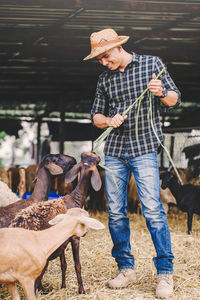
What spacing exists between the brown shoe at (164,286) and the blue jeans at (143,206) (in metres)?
0.05

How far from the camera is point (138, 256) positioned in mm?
4965

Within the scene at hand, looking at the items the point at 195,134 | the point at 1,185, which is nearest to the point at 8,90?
the point at 195,134

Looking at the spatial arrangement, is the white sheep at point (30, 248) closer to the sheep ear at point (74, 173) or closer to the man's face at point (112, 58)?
the sheep ear at point (74, 173)

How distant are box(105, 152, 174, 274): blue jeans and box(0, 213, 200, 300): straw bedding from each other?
0.26 m

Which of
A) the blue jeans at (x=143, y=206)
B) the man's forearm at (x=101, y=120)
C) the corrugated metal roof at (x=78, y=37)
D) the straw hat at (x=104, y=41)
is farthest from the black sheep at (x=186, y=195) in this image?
the straw hat at (x=104, y=41)

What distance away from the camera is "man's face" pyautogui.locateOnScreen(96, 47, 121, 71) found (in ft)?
12.3

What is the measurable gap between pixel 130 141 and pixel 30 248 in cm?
141

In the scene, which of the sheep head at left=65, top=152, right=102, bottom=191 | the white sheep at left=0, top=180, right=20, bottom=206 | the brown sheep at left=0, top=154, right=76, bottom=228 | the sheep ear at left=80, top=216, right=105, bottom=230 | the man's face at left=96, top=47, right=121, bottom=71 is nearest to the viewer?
the sheep ear at left=80, top=216, right=105, bottom=230

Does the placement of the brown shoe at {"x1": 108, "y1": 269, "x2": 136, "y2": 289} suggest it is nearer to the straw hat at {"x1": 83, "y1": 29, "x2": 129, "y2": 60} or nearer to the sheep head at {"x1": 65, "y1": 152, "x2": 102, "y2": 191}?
the sheep head at {"x1": 65, "y1": 152, "x2": 102, "y2": 191}

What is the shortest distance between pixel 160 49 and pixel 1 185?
A: 4255mm

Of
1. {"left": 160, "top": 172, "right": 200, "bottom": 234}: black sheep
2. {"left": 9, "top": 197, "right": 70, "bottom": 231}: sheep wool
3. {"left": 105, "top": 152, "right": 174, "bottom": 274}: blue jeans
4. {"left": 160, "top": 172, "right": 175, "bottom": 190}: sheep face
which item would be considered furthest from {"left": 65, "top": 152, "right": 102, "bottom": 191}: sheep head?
{"left": 160, "top": 172, "right": 175, "bottom": 190}: sheep face

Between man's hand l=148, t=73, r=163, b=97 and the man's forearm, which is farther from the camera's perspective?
the man's forearm

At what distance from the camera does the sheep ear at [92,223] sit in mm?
2946

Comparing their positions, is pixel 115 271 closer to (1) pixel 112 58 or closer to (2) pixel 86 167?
(2) pixel 86 167
